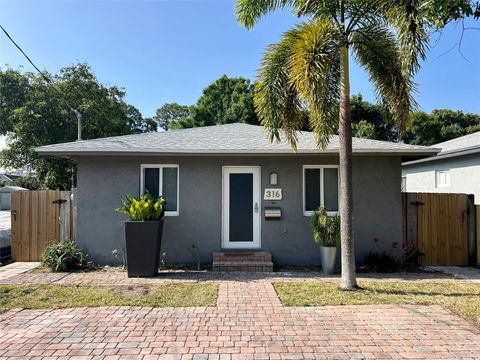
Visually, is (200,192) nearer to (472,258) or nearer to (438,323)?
(438,323)

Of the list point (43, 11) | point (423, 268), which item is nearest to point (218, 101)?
point (43, 11)

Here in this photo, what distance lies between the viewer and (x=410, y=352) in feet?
12.0

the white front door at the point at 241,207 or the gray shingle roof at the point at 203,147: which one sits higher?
the gray shingle roof at the point at 203,147

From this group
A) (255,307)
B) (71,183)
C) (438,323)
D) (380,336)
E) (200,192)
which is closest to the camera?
(380,336)

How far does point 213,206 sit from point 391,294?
4288 mm

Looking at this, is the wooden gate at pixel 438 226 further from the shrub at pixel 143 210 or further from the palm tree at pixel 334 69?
the shrub at pixel 143 210

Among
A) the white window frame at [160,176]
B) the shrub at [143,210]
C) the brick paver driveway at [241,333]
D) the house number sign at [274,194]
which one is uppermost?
the white window frame at [160,176]

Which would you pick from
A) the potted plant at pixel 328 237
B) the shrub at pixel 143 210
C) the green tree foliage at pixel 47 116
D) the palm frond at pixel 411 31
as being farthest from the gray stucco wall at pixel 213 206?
the green tree foliage at pixel 47 116

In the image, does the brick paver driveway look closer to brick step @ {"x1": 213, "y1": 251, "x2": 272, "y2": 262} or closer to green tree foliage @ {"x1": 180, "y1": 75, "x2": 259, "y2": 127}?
brick step @ {"x1": 213, "y1": 251, "x2": 272, "y2": 262}

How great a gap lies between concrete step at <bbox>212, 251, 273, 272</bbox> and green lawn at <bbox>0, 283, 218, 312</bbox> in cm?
112

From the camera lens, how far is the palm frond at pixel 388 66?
6211 mm

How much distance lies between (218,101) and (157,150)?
72.3ft

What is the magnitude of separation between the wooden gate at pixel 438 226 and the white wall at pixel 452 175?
89.6 inches

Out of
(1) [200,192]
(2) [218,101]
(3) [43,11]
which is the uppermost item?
(2) [218,101]
